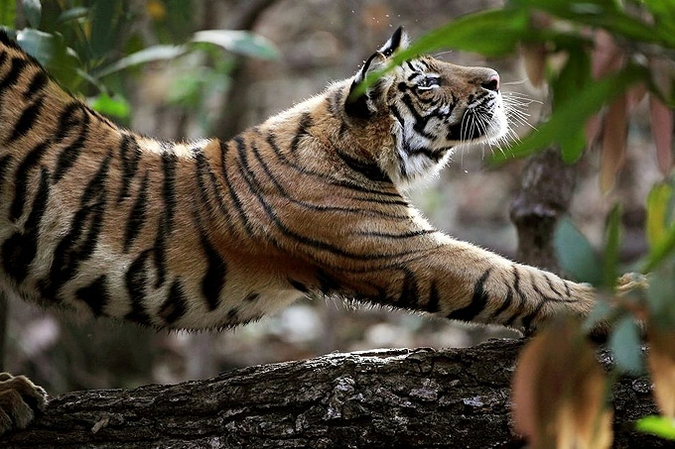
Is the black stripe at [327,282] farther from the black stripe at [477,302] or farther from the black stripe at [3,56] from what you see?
the black stripe at [3,56]

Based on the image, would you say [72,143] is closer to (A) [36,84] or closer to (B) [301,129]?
(A) [36,84]

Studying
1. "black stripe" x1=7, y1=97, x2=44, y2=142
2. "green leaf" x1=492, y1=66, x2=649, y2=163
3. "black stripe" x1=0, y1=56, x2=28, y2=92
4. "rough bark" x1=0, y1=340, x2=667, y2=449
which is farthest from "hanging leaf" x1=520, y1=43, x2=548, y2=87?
"black stripe" x1=0, y1=56, x2=28, y2=92

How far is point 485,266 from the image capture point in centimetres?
286

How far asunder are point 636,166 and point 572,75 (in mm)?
7352

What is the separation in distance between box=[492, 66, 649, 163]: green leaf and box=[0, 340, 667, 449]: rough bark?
1.59 metres

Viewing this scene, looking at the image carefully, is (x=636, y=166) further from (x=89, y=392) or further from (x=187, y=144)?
(x=89, y=392)

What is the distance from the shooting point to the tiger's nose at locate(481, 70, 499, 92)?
128 inches

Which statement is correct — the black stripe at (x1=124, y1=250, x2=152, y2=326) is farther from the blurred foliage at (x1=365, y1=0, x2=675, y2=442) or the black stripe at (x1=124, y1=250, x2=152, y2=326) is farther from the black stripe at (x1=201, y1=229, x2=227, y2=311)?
the blurred foliage at (x1=365, y1=0, x2=675, y2=442)

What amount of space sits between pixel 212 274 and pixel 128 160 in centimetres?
49

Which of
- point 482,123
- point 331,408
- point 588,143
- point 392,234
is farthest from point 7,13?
point 588,143

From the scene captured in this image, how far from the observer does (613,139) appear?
973 millimetres

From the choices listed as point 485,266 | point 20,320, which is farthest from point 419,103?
point 20,320

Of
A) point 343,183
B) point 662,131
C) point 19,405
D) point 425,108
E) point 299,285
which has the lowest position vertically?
point 19,405

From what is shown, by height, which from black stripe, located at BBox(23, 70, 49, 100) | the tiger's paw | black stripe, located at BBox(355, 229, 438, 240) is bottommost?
the tiger's paw
